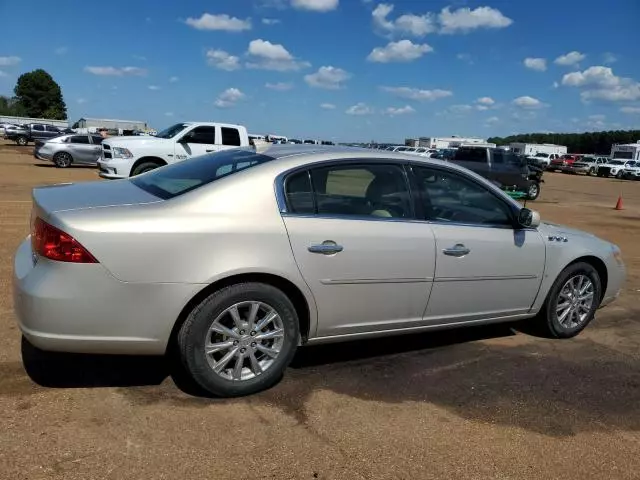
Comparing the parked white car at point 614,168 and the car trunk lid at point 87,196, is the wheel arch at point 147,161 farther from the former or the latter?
the parked white car at point 614,168

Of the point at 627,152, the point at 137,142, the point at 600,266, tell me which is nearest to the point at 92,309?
the point at 600,266

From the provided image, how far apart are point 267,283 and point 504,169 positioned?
19.6 meters

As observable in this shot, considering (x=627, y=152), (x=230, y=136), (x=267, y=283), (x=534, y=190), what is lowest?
(x=534, y=190)

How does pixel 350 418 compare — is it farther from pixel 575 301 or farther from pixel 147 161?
pixel 147 161

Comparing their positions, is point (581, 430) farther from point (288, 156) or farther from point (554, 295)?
point (288, 156)

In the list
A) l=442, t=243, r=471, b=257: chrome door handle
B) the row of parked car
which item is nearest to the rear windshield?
l=442, t=243, r=471, b=257: chrome door handle

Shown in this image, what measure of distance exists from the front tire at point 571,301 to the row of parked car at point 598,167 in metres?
40.8

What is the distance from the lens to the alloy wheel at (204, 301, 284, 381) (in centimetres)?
335

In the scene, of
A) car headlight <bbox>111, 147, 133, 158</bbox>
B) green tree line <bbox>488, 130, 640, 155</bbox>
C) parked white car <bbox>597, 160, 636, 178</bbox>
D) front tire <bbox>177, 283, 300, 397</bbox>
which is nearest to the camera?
front tire <bbox>177, 283, 300, 397</bbox>

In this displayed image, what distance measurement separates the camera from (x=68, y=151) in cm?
2327

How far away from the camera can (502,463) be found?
9.75ft

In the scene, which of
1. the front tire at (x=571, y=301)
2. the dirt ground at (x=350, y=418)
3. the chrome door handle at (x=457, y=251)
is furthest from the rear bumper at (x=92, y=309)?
the front tire at (x=571, y=301)

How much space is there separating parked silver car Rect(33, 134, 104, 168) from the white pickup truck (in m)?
9.40

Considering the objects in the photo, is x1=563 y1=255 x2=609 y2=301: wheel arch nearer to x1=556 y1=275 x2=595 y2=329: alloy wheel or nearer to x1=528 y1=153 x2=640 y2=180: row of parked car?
x1=556 y1=275 x2=595 y2=329: alloy wheel
